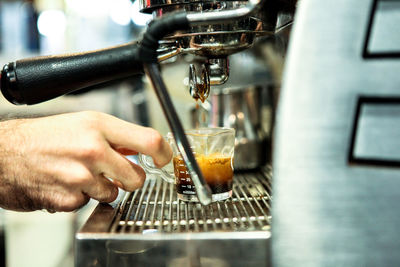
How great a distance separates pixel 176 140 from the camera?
0.42m

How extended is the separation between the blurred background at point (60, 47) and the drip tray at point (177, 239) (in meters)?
0.81

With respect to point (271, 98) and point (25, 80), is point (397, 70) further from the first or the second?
point (271, 98)

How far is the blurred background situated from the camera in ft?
4.16

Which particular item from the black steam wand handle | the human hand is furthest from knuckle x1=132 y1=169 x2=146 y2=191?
the black steam wand handle

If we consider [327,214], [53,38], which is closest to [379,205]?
[327,214]

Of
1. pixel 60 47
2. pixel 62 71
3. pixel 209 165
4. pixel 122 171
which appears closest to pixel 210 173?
pixel 209 165

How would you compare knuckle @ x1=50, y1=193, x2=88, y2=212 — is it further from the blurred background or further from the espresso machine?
the blurred background

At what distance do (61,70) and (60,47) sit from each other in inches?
75.9

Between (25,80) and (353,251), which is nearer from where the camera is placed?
(353,251)

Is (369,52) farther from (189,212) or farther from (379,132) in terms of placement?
(189,212)

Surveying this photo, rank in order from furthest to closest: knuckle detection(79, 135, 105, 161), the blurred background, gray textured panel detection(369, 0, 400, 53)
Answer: the blurred background < knuckle detection(79, 135, 105, 161) < gray textured panel detection(369, 0, 400, 53)

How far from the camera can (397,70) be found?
35 cm

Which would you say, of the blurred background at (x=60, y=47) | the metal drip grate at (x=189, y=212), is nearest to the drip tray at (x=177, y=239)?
the metal drip grate at (x=189, y=212)

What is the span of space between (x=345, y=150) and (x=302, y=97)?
0.06 metres
